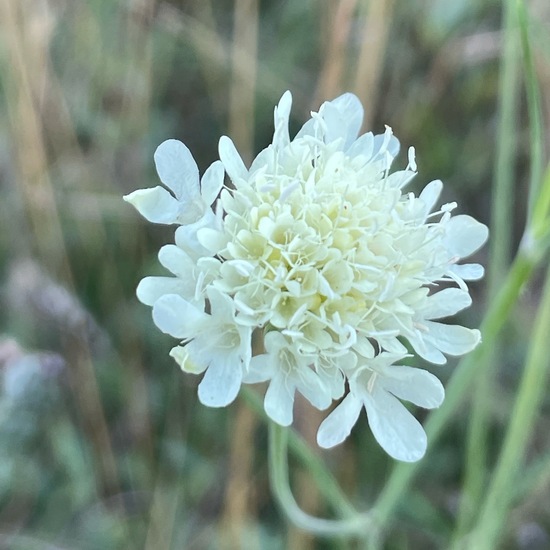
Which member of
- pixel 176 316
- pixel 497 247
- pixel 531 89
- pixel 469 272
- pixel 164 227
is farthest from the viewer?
pixel 164 227

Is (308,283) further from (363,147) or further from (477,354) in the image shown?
(477,354)

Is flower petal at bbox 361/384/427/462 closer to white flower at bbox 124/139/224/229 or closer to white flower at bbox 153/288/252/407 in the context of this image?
white flower at bbox 153/288/252/407

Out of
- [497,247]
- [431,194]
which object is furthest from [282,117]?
[497,247]

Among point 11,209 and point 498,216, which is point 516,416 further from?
point 11,209

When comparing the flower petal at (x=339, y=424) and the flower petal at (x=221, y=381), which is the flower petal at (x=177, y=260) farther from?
the flower petal at (x=339, y=424)

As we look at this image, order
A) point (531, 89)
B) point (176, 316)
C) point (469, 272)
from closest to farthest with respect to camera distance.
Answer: point (176, 316) → point (469, 272) → point (531, 89)

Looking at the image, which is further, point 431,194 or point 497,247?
point 497,247

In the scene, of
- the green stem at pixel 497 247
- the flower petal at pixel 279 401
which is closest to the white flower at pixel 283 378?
the flower petal at pixel 279 401
